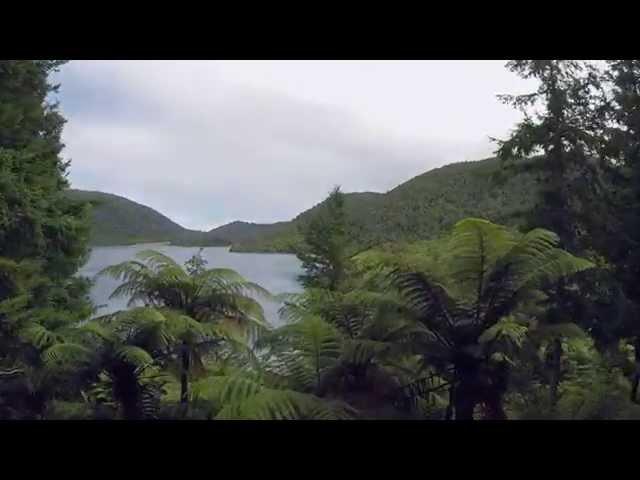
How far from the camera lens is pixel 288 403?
2459mm

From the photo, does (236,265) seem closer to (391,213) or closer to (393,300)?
(391,213)

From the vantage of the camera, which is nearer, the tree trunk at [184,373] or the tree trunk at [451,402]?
Answer: the tree trunk at [451,402]

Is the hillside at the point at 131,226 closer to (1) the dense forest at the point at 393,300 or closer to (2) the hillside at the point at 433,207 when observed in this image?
(1) the dense forest at the point at 393,300

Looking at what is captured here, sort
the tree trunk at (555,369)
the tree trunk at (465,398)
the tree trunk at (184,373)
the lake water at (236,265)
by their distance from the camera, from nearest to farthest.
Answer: the tree trunk at (465,398), the tree trunk at (555,369), the tree trunk at (184,373), the lake water at (236,265)

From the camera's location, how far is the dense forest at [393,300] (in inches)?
107

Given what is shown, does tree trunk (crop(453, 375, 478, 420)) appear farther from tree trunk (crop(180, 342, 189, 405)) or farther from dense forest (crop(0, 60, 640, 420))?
tree trunk (crop(180, 342, 189, 405))

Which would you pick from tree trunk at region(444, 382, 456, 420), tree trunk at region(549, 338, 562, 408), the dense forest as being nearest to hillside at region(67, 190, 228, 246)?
the dense forest

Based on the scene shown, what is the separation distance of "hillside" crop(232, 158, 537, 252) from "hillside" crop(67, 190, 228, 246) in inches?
10.4

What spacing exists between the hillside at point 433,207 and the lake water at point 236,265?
0.12 m

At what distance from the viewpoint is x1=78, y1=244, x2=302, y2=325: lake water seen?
3.34 metres

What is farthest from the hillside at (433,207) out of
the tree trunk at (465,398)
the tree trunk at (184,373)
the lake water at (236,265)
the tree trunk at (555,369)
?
the tree trunk at (465,398)

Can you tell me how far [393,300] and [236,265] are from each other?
103cm

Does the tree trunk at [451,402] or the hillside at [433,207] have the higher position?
the hillside at [433,207]

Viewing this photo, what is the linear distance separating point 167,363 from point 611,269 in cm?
243
